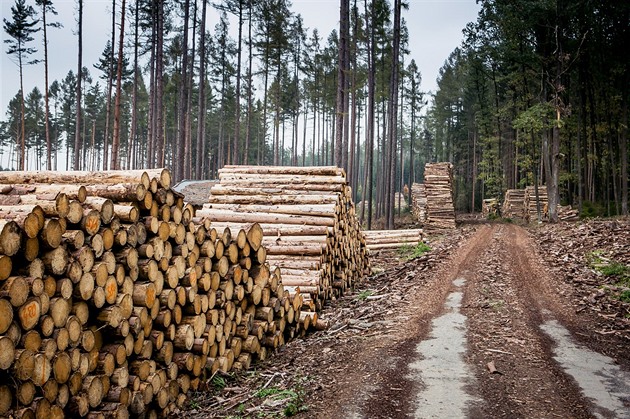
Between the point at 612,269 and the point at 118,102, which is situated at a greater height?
the point at 118,102

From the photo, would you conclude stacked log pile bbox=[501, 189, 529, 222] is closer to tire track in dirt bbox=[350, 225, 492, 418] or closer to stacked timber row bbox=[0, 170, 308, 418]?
tire track in dirt bbox=[350, 225, 492, 418]

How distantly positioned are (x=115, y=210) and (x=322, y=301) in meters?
5.77

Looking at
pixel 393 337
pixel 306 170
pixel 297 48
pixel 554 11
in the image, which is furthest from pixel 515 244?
pixel 297 48

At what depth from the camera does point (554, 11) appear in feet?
76.4

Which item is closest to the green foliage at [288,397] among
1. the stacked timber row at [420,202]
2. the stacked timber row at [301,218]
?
the stacked timber row at [301,218]

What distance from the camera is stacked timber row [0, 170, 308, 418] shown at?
360 centimetres

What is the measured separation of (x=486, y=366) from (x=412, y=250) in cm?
1196

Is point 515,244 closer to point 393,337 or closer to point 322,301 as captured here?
point 322,301

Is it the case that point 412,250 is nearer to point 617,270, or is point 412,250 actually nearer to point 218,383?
point 617,270

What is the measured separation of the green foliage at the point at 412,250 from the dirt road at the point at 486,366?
623cm

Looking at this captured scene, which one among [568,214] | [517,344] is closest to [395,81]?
[568,214]

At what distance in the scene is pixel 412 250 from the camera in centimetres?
1775

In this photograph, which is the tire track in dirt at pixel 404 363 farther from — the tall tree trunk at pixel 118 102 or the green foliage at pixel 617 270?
the tall tree trunk at pixel 118 102

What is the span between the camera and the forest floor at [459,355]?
492 cm
